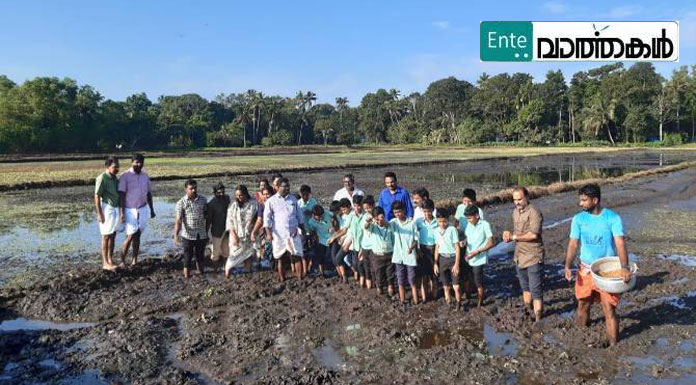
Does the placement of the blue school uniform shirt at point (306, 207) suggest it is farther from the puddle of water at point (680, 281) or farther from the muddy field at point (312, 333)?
the puddle of water at point (680, 281)

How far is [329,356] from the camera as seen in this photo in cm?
552

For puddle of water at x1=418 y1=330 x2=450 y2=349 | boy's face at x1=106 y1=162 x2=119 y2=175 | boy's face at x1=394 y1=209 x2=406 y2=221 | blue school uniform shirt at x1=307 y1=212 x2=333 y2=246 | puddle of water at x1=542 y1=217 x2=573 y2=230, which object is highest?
boy's face at x1=106 y1=162 x2=119 y2=175

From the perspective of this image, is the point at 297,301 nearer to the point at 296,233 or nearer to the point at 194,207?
the point at 296,233

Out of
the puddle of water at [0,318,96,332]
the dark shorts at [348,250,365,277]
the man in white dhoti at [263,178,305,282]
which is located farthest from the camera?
the man in white dhoti at [263,178,305,282]

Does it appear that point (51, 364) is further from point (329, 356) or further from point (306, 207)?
point (306, 207)

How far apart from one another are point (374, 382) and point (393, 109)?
10084 centimetres

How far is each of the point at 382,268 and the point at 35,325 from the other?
4.76 meters

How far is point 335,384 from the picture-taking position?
4.82m

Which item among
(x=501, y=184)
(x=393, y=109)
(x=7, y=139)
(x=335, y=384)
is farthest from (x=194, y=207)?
(x=393, y=109)

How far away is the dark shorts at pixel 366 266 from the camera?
7.65m

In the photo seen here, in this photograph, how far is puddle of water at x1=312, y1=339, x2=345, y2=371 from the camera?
208 inches

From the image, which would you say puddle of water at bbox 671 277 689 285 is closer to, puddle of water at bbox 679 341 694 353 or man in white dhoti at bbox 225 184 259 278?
puddle of water at bbox 679 341 694 353

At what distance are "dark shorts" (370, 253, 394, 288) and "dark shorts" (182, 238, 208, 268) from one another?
125 inches

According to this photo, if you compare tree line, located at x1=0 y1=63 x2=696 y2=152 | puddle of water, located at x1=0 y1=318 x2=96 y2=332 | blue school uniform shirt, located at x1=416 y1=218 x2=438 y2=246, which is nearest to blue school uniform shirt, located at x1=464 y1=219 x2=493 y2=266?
blue school uniform shirt, located at x1=416 y1=218 x2=438 y2=246
